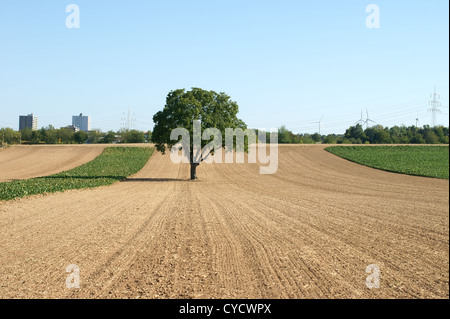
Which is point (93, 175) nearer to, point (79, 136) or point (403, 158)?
point (403, 158)

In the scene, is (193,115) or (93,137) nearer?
(193,115)

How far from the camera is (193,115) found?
42000 mm

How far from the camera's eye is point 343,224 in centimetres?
1580

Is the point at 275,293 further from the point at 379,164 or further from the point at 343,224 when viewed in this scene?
the point at 379,164

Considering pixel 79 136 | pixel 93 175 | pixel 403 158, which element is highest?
pixel 79 136

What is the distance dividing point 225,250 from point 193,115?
103 feet

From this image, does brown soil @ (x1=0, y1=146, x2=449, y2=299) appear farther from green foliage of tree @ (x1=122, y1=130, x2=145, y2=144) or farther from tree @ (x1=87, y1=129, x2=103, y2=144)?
tree @ (x1=87, y1=129, x2=103, y2=144)

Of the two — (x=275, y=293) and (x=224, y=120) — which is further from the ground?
(x=224, y=120)

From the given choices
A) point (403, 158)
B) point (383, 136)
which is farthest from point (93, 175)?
point (403, 158)

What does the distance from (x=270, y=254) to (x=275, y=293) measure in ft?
10.4

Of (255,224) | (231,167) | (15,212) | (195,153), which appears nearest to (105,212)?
(15,212)
